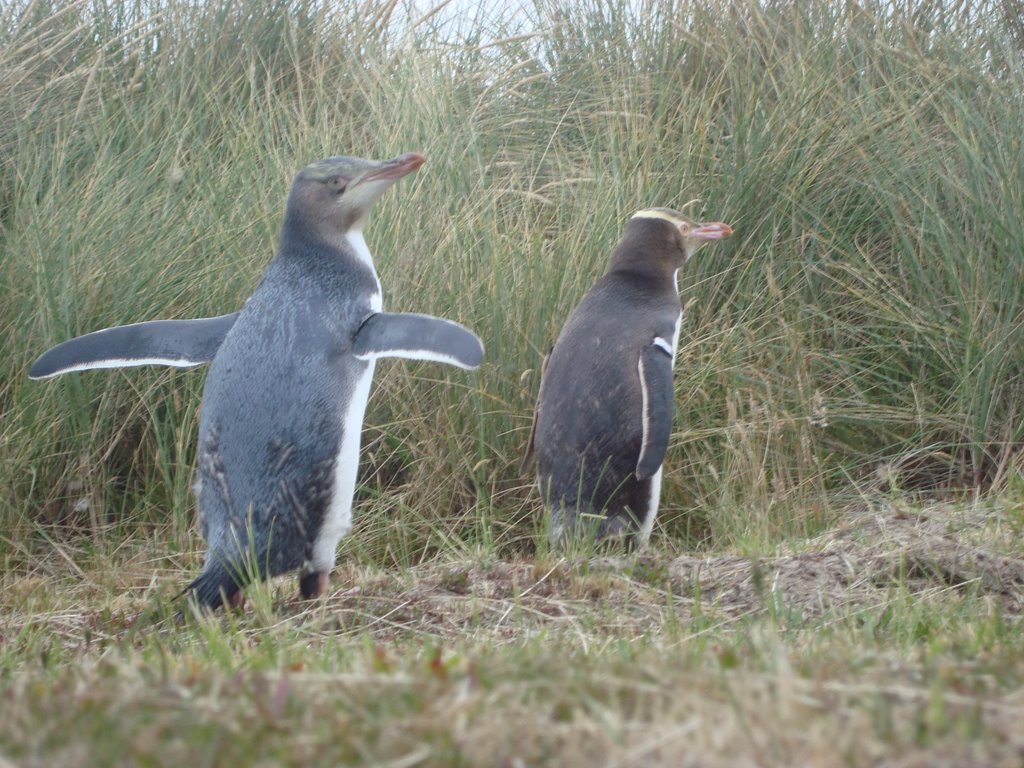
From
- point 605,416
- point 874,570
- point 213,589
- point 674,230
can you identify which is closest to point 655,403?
point 605,416

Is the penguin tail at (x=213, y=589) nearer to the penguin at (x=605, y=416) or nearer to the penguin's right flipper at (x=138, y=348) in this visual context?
the penguin's right flipper at (x=138, y=348)

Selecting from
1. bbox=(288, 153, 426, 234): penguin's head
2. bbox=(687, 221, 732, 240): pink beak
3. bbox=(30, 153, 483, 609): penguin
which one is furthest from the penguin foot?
bbox=(687, 221, 732, 240): pink beak

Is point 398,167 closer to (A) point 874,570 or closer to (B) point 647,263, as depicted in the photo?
(B) point 647,263

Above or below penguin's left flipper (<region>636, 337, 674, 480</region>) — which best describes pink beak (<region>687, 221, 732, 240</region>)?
above

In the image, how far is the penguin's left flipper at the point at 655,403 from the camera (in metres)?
4.50

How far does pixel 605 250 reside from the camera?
5699 mm

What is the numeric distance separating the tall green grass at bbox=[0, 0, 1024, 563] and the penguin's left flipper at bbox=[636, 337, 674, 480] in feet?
1.18

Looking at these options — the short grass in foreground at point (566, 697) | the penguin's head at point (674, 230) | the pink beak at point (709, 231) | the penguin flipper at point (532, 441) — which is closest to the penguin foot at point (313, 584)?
the short grass in foreground at point (566, 697)

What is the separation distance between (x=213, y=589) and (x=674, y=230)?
2310 millimetres

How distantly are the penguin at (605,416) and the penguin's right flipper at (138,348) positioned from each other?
1.18m

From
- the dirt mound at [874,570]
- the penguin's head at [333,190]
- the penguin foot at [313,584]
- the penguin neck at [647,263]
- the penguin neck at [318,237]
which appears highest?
the penguin's head at [333,190]

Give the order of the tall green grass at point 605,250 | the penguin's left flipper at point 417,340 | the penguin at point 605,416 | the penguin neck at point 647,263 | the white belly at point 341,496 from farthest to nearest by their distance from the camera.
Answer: the tall green grass at point 605,250 → the penguin neck at point 647,263 → the penguin at point 605,416 → the white belly at point 341,496 → the penguin's left flipper at point 417,340

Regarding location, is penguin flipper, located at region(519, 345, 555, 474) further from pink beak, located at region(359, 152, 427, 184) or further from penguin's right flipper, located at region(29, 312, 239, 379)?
penguin's right flipper, located at region(29, 312, 239, 379)

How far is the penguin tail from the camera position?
3.63 meters
